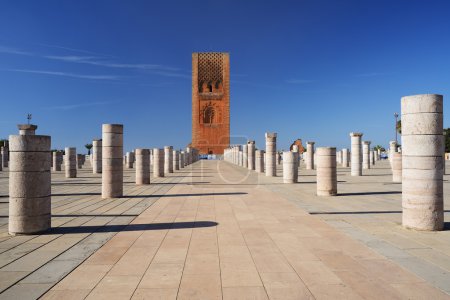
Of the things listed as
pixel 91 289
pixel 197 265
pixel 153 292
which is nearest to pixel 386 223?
pixel 197 265

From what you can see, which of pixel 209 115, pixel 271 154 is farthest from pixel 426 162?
pixel 209 115

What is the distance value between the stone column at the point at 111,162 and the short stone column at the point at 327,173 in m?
6.47

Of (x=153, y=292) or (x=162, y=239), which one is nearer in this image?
(x=153, y=292)

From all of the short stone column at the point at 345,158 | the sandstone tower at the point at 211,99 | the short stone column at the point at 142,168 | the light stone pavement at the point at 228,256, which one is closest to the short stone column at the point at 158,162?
the short stone column at the point at 142,168

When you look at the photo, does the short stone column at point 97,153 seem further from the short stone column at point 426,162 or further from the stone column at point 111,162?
the short stone column at point 426,162

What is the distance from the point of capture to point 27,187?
591 cm

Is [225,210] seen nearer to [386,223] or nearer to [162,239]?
[162,239]

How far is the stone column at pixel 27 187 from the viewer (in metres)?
5.84

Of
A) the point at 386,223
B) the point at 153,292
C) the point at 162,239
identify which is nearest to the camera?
the point at 153,292

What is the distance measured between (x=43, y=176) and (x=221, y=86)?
221ft

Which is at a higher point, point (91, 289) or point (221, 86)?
point (221, 86)

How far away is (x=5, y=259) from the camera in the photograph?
445 centimetres

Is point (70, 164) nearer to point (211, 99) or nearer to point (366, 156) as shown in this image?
point (366, 156)

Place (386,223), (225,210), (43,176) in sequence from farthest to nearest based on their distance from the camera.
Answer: (225,210)
(386,223)
(43,176)
